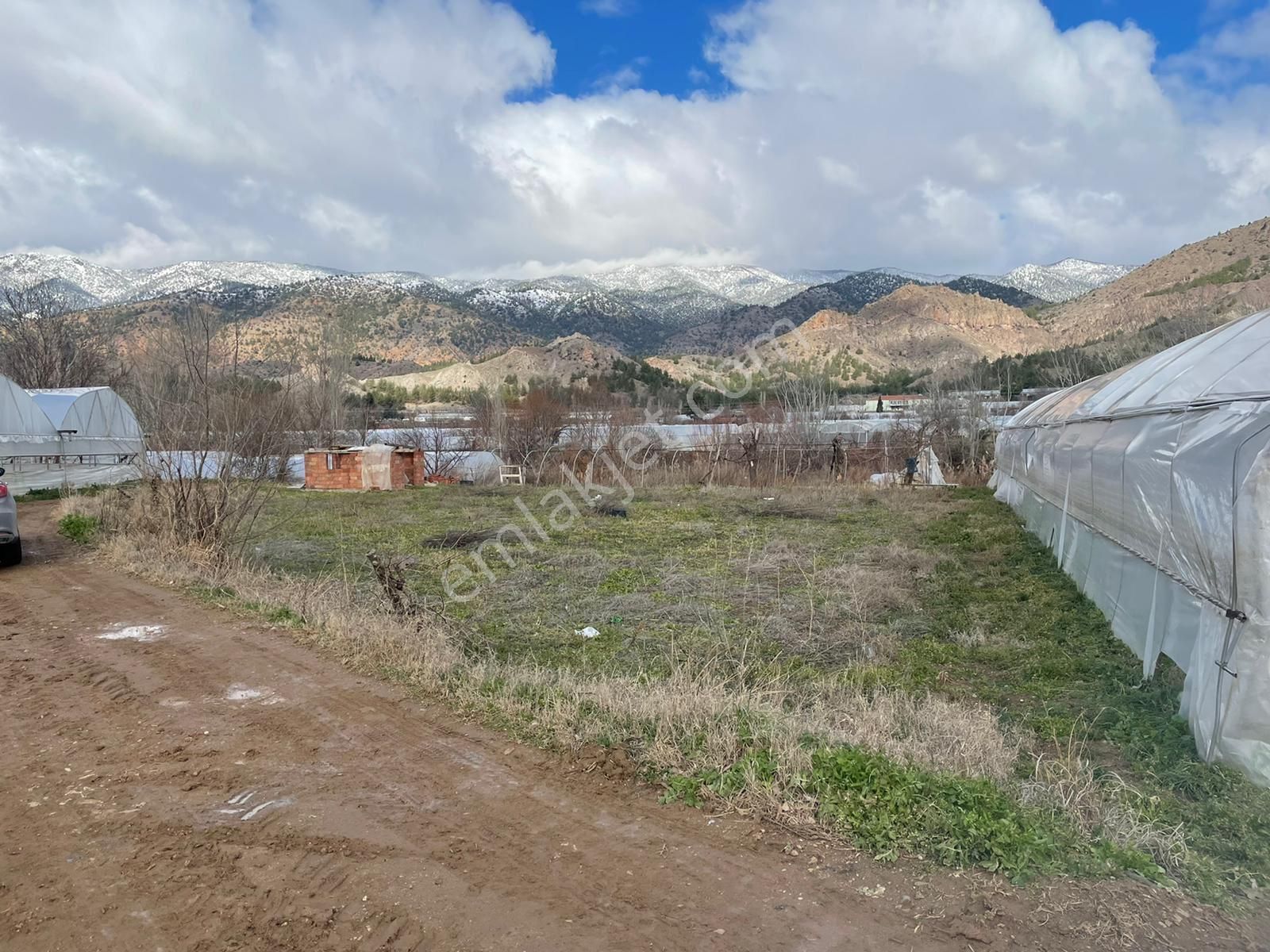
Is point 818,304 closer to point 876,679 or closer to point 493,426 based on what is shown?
point 493,426

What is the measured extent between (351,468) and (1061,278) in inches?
5320

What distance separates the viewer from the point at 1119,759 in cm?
421

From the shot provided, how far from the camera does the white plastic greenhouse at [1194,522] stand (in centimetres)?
380

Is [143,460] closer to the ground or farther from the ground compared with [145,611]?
farther from the ground

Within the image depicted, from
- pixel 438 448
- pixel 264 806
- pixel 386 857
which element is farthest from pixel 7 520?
pixel 438 448

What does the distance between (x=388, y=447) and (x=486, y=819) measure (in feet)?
76.3

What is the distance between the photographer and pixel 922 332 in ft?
235

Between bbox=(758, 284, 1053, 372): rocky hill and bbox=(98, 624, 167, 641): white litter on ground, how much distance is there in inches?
2269

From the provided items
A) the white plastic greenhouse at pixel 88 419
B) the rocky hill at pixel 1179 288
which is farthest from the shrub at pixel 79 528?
the rocky hill at pixel 1179 288

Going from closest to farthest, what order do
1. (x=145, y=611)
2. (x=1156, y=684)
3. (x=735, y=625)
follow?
(x=1156, y=684), (x=145, y=611), (x=735, y=625)

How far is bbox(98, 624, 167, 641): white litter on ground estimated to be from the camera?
5953 millimetres

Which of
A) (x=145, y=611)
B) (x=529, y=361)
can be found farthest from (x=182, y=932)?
(x=529, y=361)

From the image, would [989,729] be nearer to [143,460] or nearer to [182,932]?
[182,932]

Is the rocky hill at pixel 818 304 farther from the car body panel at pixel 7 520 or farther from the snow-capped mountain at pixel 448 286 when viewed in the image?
the car body panel at pixel 7 520
